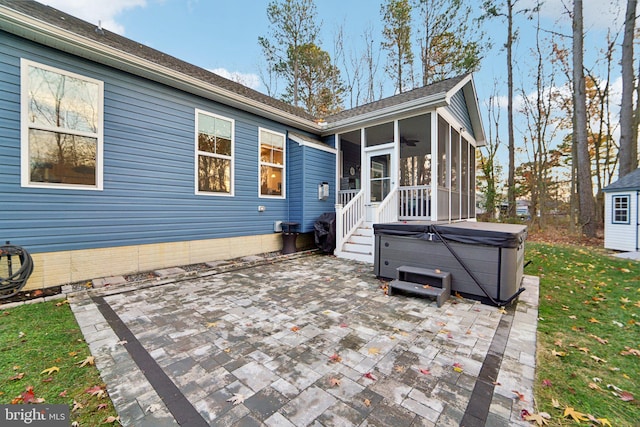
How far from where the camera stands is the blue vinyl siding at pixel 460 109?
7703 mm

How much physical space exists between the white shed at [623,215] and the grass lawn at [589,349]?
465cm

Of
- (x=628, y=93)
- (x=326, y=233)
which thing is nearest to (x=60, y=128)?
(x=326, y=233)

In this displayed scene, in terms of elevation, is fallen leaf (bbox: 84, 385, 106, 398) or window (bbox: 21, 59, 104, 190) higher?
window (bbox: 21, 59, 104, 190)

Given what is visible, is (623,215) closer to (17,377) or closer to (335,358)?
(335,358)

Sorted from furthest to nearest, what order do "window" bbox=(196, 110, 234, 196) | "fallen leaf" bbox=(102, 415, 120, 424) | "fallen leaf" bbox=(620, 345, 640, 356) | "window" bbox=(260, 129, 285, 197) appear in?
"window" bbox=(260, 129, 285, 197), "window" bbox=(196, 110, 234, 196), "fallen leaf" bbox=(620, 345, 640, 356), "fallen leaf" bbox=(102, 415, 120, 424)

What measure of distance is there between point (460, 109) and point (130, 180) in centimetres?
930

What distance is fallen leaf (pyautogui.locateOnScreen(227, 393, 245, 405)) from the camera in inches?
68.0

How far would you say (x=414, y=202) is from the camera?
7.00 meters

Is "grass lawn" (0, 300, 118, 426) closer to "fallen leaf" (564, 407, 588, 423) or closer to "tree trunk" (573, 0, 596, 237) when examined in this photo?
"fallen leaf" (564, 407, 588, 423)

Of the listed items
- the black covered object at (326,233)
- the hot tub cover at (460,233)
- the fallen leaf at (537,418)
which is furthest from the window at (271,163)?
the fallen leaf at (537,418)

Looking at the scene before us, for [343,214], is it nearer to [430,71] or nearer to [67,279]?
[67,279]

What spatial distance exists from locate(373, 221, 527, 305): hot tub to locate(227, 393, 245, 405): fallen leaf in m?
3.24

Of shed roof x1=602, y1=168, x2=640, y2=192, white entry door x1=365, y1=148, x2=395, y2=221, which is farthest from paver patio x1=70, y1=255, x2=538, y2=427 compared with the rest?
shed roof x1=602, y1=168, x2=640, y2=192

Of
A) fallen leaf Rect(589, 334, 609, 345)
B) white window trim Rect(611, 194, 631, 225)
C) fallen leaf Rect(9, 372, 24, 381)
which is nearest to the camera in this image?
fallen leaf Rect(9, 372, 24, 381)
